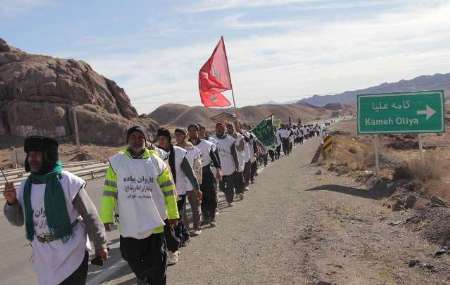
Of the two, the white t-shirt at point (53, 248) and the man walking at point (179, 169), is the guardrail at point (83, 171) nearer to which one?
the man walking at point (179, 169)

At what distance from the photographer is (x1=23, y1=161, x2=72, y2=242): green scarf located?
4891 millimetres

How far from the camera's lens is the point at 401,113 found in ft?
58.4

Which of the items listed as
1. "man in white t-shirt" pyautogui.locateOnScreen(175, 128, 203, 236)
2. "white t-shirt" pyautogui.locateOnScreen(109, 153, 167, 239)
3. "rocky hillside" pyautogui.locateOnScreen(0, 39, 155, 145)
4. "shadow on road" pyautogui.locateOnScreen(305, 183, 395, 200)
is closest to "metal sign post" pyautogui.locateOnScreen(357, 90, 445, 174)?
"shadow on road" pyautogui.locateOnScreen(305, 183, 395, 200)

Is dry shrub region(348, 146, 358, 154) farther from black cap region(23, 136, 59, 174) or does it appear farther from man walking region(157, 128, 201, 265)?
black cap region(23, 136, 59, 174)

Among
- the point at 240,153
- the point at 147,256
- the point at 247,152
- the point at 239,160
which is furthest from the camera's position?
the point at 247,152

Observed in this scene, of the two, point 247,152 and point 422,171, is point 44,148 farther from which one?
point 422,171

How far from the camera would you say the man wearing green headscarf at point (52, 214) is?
16.1 ft

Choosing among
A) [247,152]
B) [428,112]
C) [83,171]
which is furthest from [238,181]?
[83,171]

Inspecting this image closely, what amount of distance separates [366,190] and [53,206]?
42.8 feet

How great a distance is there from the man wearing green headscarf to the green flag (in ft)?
77.1

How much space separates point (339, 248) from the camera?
8.94 m

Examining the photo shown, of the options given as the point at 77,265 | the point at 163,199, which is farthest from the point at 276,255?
the point at 77,265

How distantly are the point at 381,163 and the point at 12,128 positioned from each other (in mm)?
33242

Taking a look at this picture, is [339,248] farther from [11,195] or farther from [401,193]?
[401,193]
